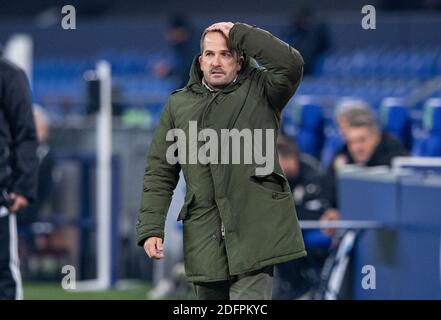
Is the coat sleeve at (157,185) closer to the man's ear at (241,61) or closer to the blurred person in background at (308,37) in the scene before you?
the man's ear at (241,61)

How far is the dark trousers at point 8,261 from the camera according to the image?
311 inches

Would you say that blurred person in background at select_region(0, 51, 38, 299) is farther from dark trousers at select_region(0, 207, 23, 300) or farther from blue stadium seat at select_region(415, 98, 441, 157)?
blue stadium seat at select_region(415, 98, 441, 157)

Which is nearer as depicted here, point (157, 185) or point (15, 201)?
point (157, 185)

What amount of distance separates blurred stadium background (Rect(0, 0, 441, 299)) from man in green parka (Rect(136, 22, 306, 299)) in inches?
84.7

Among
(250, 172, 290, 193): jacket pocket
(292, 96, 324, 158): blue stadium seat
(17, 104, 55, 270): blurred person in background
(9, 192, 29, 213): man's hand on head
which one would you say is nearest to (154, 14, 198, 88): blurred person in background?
(292, 96, 324, 158): blue stadium seat

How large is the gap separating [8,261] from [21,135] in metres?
0.66

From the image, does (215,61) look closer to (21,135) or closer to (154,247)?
(154,247)

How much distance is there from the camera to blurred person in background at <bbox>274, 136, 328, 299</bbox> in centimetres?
1005

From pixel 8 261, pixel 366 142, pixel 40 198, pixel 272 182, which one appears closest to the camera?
pixel 272 182

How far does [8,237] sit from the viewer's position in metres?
7.95

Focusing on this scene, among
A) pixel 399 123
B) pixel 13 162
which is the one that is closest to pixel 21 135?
pixel 13 162

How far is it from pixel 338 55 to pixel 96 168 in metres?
6.47

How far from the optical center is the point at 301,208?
1048cm

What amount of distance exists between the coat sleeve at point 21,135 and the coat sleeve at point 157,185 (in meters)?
1.78
